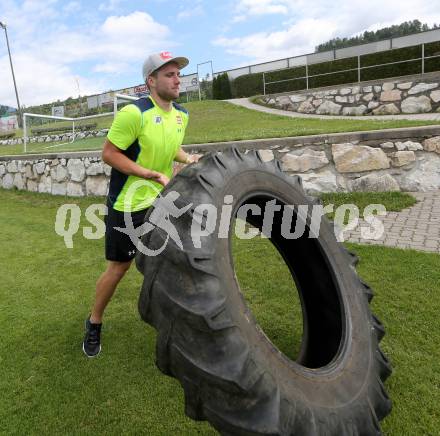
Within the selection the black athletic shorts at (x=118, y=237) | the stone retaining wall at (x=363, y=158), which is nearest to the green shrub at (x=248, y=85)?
the stone retaining wall at (x=363, y=158)

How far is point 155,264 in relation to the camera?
178 centimetres

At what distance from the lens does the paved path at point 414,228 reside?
16.4ft

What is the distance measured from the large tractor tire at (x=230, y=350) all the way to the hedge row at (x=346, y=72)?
15.4 m

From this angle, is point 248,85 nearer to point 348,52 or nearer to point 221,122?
point 348,52

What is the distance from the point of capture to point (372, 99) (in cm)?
1495

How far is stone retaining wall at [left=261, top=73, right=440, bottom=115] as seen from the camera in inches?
537

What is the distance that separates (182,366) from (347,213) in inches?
204

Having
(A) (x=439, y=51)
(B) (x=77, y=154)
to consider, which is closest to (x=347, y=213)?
(B) (x=77, y=154)

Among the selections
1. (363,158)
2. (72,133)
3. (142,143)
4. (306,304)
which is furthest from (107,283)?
(72,133)

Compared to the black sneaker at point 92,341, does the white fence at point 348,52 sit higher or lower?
higher

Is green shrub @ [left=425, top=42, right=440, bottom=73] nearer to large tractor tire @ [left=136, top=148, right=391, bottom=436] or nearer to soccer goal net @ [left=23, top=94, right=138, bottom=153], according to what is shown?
soccer goal net @ [left=23, top=94, right=138, bottom=153]

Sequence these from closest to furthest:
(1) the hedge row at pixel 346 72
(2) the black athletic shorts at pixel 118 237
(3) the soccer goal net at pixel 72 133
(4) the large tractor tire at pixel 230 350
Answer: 1. (4) the large tractor tire at pixel 230 350
2. (2) the black athletic shorts at pixel 118 237
3. (3) the soccer goal net at pixel 72 133
4. (1) the hedge row at pixel 346 72

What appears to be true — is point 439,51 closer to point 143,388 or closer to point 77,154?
point 77,154

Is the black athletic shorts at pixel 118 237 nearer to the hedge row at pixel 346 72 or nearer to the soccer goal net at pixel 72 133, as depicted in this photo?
the soccer goal net at pixel 72 133
